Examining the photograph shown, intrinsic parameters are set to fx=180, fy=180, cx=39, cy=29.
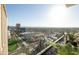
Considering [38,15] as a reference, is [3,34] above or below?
below

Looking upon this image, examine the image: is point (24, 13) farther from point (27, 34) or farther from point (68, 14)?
point (68, 14)

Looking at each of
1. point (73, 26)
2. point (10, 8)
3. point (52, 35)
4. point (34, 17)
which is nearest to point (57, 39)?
point (52, 35)

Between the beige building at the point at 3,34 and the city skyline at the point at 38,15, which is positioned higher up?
the city skyline at the point at 38,15

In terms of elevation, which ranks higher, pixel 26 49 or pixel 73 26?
pixel 73 26

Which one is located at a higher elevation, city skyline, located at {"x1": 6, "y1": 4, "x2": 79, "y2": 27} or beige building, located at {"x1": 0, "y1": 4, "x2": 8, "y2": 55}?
city skyline, located at {"x1": 6, "y1": 4, "x2": 79, "y2": 27}
